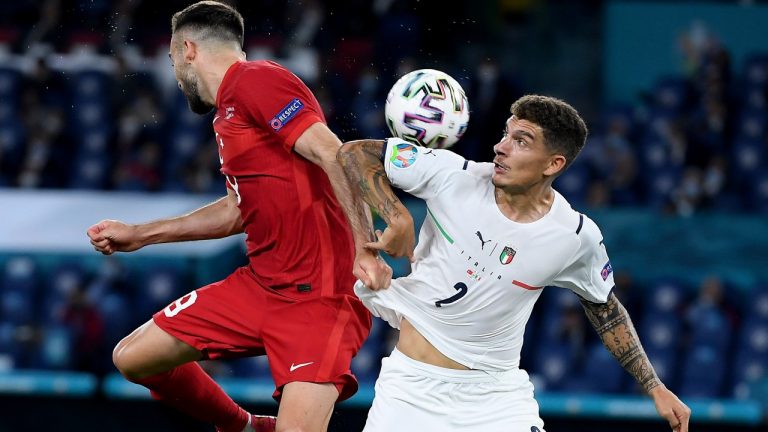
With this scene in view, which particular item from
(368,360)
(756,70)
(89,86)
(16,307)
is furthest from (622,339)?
(89,86)

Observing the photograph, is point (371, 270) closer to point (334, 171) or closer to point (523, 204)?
point (334, 171)

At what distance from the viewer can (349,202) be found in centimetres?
466

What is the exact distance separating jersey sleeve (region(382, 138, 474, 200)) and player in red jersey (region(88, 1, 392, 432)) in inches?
7.5

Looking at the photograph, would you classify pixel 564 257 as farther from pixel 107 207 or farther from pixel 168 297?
pixel 107 207

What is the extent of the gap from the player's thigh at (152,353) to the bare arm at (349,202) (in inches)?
38.0

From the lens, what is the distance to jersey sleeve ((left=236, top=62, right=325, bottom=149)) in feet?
15.5

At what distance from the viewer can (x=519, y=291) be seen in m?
4.71

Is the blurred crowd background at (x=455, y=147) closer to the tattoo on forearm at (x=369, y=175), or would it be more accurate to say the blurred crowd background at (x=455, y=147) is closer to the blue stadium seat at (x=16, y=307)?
the blue stadium seat at (x=16, y=307)

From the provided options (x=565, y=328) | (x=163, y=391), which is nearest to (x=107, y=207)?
(x=565, y=328)

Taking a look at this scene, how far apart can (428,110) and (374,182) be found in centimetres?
33

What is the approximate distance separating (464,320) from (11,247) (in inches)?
304

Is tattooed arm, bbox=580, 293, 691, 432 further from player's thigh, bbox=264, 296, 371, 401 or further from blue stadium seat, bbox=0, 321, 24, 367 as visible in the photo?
blue stadium seat, bbox=0, 321, 24, 367

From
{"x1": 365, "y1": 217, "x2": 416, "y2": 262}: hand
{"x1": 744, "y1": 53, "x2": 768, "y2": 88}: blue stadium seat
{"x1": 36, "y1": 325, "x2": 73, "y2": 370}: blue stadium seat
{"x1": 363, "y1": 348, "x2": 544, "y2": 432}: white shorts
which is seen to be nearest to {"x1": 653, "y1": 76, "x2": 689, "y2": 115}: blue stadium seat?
{"x1": 744, "y1": 53, "x2": 768, "y2": 88}: blue stadium seat

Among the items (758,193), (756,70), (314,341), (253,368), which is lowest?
(253,368)
